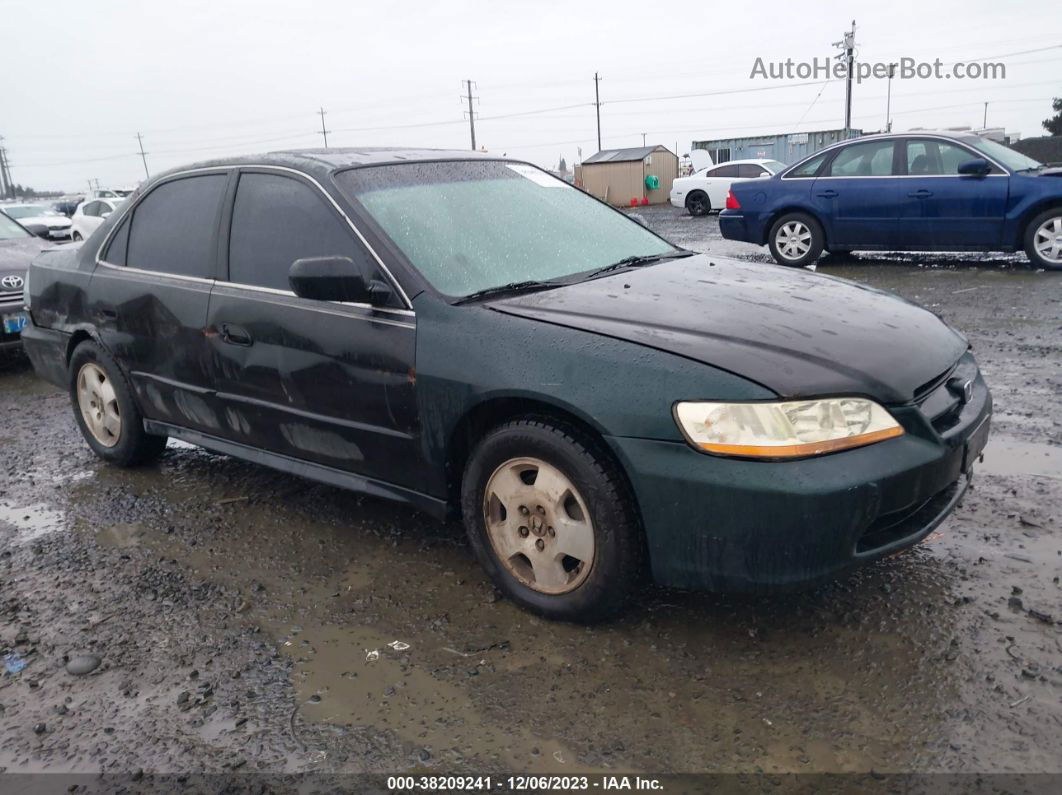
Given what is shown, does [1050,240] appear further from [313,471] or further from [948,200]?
[313,471]

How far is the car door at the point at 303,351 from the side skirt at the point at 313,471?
0.11 ft

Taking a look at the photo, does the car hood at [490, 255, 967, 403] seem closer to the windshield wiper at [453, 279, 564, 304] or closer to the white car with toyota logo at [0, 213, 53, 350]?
the windshield wiper at [453, 279, 564, 304]

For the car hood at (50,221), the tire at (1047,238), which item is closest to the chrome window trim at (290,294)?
the tire at (1047,238)

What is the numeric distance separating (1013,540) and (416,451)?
2.28m

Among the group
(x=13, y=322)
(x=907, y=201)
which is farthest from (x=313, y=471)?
(x=907, y=201)

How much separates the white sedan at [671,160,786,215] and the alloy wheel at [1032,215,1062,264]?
13049 millimetres

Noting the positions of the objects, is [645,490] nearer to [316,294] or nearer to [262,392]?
[316,294]

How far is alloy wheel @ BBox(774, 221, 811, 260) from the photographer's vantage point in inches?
404

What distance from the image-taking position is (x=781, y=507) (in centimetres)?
229

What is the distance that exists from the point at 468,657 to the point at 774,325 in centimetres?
144

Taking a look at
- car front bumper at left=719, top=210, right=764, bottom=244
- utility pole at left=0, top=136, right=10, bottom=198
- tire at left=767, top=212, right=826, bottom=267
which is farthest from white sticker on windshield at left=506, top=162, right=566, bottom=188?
utility pole at left=0, top=136, right=10, bottom=198

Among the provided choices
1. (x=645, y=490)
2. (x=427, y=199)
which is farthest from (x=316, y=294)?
(x=645, y=490)

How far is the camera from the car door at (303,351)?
3.05 m

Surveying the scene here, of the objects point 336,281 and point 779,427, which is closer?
point 779,427
